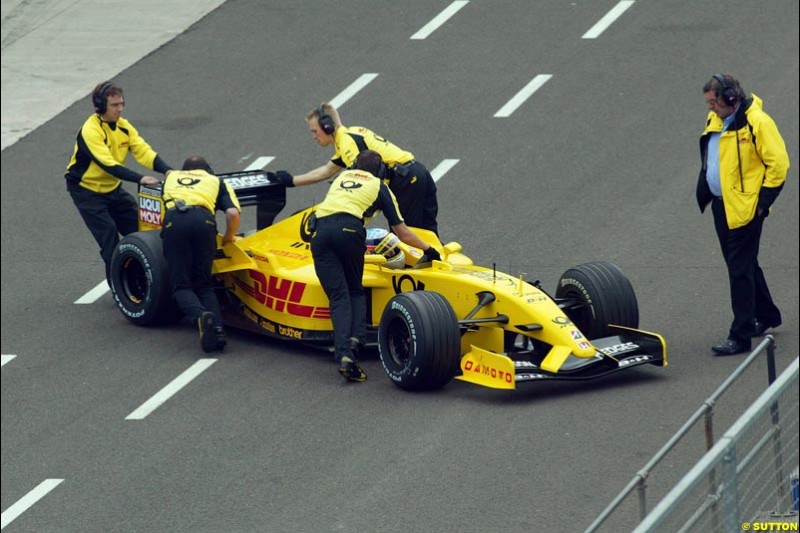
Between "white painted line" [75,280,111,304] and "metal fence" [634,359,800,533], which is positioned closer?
"metal fence" [634,359,800,533]

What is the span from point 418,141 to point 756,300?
6550 millimetres

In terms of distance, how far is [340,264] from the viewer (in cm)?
1270

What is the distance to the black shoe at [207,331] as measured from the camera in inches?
525

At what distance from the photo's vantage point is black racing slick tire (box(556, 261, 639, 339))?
12.4m

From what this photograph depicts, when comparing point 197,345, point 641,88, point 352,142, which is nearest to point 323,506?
point 197,345

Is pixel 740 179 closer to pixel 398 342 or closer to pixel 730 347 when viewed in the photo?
pixel 730 347

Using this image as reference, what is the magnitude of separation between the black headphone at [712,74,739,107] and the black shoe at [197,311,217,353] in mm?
4234

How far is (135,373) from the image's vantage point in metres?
13.3

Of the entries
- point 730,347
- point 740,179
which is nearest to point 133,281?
point 730,347

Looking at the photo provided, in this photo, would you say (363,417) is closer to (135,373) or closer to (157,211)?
(135,373)

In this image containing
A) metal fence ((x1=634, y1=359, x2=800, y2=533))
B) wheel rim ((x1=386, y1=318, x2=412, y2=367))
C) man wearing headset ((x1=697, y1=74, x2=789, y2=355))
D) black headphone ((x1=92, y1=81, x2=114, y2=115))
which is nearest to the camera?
metal fence ((x1=634, y1=359, x2=800, y2=533))

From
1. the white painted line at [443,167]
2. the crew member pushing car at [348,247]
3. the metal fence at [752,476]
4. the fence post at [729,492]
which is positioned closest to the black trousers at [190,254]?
the crew member pushing car at [348,247]

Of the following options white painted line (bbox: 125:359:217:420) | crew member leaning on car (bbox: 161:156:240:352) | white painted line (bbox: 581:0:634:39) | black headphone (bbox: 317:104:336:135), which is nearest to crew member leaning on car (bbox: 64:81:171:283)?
crew member leaning on car (bbox: 161:156:240:352)

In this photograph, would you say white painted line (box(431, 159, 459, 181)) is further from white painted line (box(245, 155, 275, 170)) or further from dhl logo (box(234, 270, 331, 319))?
dhl logo (box(234, 270, 331, 319))
